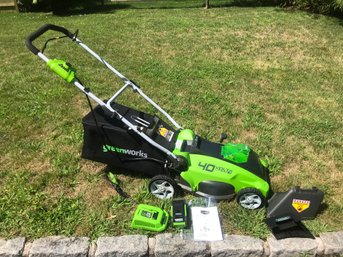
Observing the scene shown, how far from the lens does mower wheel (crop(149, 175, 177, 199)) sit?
397cm

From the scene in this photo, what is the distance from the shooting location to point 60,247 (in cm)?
349

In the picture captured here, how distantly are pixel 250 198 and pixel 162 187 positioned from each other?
3.08 ft

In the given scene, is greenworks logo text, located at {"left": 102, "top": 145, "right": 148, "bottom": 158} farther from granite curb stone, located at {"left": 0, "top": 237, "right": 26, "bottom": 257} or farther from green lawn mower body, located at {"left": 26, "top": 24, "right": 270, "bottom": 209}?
granite curb stone, located at {"left": 0, "top": 237, "right": 26, "bottom": 257}

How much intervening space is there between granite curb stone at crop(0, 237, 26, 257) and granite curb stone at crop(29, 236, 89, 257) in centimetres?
11

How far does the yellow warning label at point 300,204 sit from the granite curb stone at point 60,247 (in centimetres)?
207

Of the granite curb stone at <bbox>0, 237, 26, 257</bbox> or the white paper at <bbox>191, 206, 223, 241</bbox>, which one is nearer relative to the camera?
the granite curb stone at <bbox>0, 237, 26, 257</bbox>

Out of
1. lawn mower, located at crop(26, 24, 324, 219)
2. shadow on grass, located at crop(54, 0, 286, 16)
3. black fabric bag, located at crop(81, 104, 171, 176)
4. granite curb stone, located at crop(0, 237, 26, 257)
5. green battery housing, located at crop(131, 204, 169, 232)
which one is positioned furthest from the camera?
shadow on grass, located at crop(54, 0, 286, 16)

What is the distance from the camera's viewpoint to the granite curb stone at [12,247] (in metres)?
3.45

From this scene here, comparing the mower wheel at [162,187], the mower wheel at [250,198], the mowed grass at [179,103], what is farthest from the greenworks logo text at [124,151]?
the mower wheel at [250,198]

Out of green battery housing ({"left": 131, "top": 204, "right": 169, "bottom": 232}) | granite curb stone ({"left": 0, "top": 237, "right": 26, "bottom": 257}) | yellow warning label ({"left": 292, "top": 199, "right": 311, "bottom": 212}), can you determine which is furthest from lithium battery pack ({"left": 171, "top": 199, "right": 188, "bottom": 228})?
granite curb stone ({"left": 0, "top": 237, "right": 26, "bottom": 257})

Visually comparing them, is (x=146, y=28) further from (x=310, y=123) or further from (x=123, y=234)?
(x=123, y=234)

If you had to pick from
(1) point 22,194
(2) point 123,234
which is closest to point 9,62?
(1) point 22,194

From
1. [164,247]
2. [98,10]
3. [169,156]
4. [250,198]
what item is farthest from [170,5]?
[164,247]

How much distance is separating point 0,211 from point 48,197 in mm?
498
